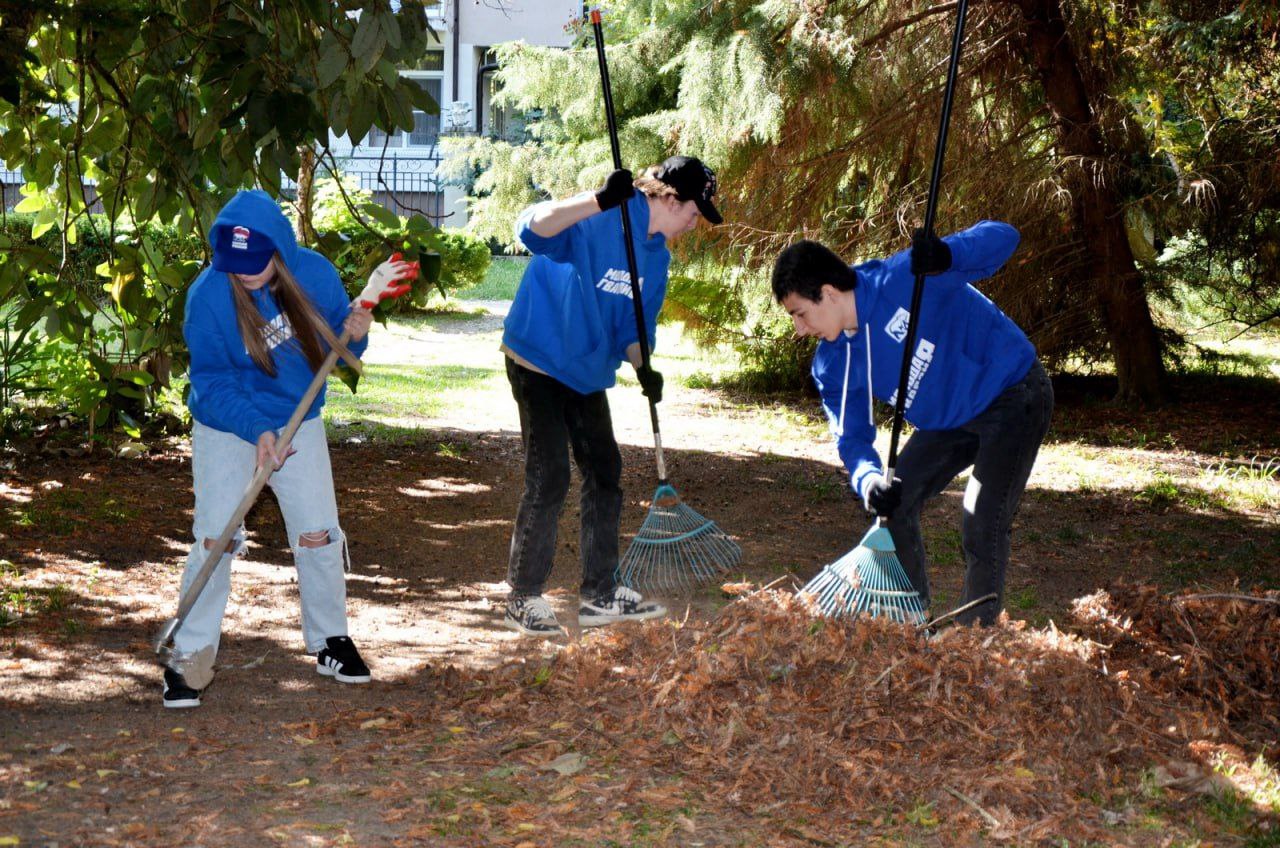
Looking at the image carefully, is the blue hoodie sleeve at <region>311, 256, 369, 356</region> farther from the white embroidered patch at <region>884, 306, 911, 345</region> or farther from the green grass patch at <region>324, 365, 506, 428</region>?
the green grass patch at <region>324, 365, 506, 428</region>

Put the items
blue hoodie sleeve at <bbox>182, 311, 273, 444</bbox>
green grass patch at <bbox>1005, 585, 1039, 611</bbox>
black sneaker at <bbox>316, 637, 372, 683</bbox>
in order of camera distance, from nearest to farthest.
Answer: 1. blue hoodie sleeve at <bbox>182, 311, 273, 444</bbox>
2. black sneaker at <bbox>316, 637, 372, 683</bbox>
3. green grass patch at <bbox>1005, 585, 1039, 611</bbox>

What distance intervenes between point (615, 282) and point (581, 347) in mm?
280

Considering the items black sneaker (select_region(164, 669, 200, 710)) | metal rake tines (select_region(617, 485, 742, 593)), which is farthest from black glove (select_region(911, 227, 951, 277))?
black sneaker (select_region(164, 669, 200, 710))

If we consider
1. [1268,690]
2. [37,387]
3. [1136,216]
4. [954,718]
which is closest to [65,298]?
[37,387]

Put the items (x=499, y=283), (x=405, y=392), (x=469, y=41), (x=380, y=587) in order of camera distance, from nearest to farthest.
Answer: (x=380, y=587) → (x=405, y=392) → (x=499, y=283) → (x=469, y=41)

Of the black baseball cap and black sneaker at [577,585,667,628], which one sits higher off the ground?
the black baseball cap

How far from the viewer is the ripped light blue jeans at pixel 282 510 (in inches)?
151

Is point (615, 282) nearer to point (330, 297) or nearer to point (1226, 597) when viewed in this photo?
point (330, 297)

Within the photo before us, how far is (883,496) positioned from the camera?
12.7 feet

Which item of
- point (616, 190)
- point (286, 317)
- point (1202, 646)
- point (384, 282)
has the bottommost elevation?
point (1202, 646)

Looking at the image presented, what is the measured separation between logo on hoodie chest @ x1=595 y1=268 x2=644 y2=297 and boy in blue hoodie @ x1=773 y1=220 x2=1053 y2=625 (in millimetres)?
770

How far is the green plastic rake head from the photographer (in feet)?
12.9

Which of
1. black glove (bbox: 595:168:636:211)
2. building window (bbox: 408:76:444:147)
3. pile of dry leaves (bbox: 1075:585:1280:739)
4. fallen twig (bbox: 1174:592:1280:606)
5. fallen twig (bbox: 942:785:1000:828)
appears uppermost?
building window (bbox: 408:76:444:147)

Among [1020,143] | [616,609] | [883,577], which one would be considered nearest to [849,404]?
[883,577]
